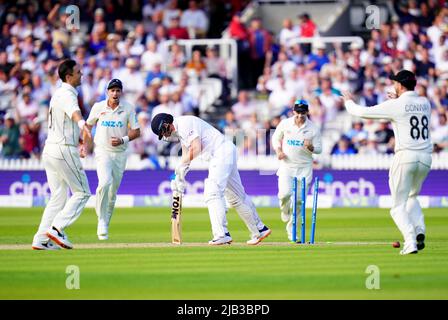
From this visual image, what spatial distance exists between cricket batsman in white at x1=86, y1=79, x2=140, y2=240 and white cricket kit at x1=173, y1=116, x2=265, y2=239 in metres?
2.17

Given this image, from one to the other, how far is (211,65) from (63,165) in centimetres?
1403

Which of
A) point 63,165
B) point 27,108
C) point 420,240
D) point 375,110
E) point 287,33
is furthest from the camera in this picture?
point 287,33

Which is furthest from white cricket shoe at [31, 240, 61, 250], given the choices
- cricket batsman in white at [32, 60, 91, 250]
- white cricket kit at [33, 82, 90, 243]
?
white cricket kit at [33, 82, 90, 243]

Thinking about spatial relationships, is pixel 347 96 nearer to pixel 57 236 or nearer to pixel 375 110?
pixel 375 110

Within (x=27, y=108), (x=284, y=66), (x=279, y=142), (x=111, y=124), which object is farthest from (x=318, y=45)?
(x=111, y=124)

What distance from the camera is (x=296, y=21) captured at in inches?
1126

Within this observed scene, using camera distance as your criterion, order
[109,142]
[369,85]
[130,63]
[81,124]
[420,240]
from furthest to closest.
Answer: [130,63], [369,85], [109,142], [81,124], [420,240]

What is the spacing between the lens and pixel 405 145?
12125mm

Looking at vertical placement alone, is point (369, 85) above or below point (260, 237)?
above

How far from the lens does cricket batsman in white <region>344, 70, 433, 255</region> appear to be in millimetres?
12055

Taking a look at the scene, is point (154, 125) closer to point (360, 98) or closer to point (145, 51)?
point (360, 98)

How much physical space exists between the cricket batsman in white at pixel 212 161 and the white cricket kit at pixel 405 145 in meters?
1.87

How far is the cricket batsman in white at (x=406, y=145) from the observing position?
12.1 m
